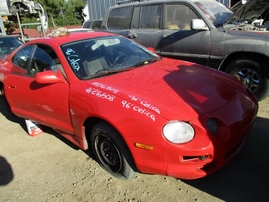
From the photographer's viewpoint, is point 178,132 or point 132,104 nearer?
point 178,132

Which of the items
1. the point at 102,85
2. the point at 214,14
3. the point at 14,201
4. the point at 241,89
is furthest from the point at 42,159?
the point at 214,14

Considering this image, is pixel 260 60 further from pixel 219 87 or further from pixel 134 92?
pixel 134 92

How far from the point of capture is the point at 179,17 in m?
4.80

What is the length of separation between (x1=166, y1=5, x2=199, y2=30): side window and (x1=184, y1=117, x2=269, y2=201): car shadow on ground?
2.73 metres

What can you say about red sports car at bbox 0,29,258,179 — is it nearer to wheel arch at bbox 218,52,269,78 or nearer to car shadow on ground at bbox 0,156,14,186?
car shadow on ground at bbox 0,156,14,186

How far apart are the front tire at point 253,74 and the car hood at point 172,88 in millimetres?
1201

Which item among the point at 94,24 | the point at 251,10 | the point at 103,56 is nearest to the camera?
the point at 103,56

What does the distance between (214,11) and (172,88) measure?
9.90 feet

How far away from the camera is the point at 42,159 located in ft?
10.3

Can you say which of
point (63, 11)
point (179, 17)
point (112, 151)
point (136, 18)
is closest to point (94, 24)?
point (136, 18)

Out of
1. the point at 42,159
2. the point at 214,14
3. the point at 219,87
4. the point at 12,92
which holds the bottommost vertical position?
the point at 42,159

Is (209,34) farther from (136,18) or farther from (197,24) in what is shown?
(136,18)

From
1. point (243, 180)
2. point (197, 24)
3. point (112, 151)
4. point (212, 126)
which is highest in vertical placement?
point (197, 24)

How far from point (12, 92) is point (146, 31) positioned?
A: 3003mm
